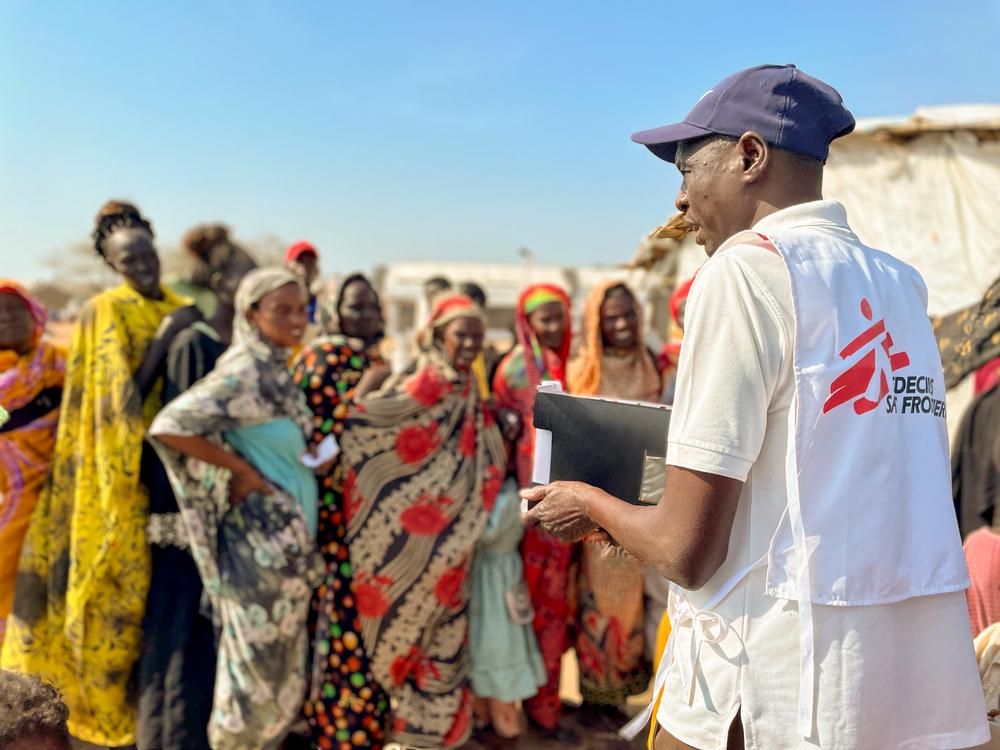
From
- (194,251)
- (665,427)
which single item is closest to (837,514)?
(665,427)

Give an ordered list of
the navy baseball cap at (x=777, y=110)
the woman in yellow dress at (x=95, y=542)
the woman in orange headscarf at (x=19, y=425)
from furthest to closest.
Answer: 1. the woman in orange headscarf at (x=19, y=425)
2. the woman in yellow dress at (x=95, y=542)
3. the navy baseball cap at (x=777, y=110)

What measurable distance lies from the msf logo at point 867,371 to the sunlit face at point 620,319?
286 cm

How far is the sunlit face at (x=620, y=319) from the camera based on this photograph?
4.10 m

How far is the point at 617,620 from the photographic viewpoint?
387 cm

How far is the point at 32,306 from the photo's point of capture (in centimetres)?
359

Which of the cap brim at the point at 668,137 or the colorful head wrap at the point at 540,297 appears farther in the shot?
the colorful head wrap at the point at 540,297

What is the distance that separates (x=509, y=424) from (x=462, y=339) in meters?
0.49

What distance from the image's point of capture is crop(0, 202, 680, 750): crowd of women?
10.6 feet

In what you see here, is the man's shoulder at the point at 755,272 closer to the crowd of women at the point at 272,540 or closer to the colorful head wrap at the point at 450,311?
the crowd of women at the point at 272,540

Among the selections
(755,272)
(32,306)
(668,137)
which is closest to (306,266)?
(32,306)

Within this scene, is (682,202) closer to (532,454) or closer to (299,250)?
(532,454)

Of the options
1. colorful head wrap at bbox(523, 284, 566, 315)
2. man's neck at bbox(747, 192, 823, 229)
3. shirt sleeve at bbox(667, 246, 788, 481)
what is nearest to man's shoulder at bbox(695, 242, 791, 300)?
shirt sleeve at bbox(667, 246, 788, 481)

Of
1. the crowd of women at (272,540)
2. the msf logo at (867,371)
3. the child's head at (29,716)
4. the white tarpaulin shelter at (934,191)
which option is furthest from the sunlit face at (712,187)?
the white tarpaulin shelter at (934,191)

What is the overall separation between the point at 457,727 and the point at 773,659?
275 cm
